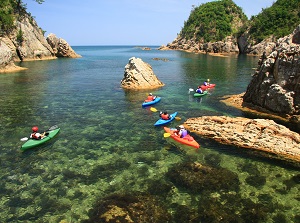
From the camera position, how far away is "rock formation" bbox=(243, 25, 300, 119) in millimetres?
25750

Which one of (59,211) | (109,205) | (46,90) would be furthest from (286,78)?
(46,90)

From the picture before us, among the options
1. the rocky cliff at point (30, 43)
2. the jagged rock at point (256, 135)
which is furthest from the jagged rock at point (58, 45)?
the jagged rock at point (256, 135)

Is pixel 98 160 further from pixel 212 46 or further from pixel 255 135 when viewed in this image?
pixel 212 46

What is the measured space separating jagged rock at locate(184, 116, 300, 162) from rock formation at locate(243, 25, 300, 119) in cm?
680

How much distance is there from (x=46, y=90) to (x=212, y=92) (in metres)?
27.6

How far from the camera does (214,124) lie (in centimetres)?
2300

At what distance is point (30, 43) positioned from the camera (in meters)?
85.0

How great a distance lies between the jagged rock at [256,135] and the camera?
19.0 m

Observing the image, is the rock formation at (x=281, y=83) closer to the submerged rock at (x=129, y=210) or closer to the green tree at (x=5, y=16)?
the submerged rock at (x=129, y=210)

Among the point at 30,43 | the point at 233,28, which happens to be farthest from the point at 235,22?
the point at 30,43

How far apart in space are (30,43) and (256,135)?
85.8 metres

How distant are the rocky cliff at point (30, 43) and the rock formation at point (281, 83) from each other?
57.3 meters

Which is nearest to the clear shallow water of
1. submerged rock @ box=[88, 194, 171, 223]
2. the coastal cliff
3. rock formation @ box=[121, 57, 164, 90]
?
submerged rock @ box=[88, 194, 171, 223]

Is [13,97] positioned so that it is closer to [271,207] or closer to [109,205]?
[109,205]
